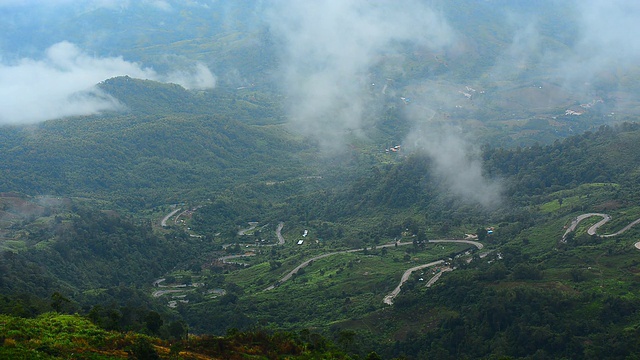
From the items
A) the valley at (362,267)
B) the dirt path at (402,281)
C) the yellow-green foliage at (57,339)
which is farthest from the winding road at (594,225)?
the yellow-green foliage at (57,339)

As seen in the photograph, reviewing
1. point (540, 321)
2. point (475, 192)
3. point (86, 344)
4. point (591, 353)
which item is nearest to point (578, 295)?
point (540, 321)

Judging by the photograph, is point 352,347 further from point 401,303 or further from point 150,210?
point 150,210

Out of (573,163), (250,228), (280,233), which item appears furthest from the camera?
(250,228)

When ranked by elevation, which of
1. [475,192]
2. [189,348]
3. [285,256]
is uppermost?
[475,192]

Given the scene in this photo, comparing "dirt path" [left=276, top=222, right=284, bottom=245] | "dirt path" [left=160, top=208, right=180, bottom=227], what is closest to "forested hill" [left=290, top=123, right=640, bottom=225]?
"dirt path" [left=276, top=222, right=284, bottom=245]

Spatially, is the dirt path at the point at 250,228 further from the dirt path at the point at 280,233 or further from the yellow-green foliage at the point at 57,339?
the yellow-green foliage at the point at 57,339

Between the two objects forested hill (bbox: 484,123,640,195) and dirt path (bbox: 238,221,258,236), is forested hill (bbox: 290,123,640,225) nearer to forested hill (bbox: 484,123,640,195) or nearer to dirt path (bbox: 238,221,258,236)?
forested hill (bbox: 484,123,640,195)

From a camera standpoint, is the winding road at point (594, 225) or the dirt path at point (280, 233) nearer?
the winding road at point (594, 225)

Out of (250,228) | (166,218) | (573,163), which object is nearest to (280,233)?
(250,228)

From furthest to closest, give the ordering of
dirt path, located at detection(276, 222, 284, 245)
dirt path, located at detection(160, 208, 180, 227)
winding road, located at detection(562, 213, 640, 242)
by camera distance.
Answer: dirt path, located at detection(160, 208, 180, 227)
dirt path, located at detection(276, 222, 284, 245)
winding road, located at detection(562, 213, 640, 242)

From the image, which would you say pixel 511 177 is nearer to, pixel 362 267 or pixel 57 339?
pixel 362 267

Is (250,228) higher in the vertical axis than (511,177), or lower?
lower
